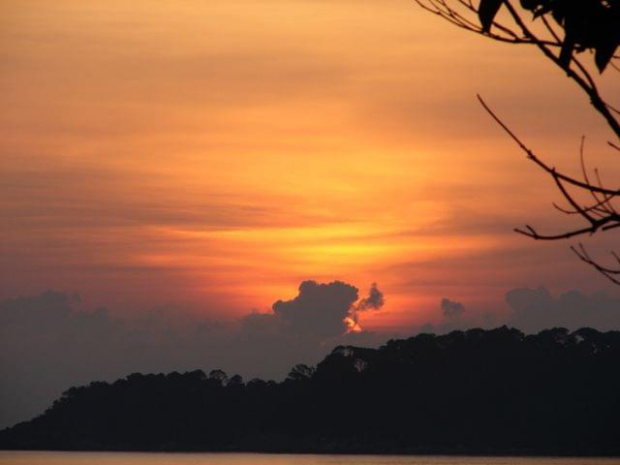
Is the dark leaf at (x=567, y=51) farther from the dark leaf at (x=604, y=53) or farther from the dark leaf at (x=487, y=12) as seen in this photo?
the dark leaf at (x=487, y=12)

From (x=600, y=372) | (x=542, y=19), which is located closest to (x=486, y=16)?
(x=542, y=19)

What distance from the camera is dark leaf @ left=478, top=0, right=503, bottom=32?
4.71 m

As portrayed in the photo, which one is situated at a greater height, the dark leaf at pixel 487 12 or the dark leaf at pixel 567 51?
the dark leaf at pixel 487 12

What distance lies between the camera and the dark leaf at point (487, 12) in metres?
4.71

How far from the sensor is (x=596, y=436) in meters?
188

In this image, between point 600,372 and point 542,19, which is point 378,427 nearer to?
point 600,372

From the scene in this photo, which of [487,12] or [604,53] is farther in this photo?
[487,12]

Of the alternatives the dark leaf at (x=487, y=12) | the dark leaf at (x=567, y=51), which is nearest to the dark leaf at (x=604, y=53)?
Answer: the dark leaf at (x=567, y=51)

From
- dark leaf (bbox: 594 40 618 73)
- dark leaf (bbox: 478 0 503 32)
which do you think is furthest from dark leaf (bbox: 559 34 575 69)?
dark leaf (bbox: 478 0 503 32)

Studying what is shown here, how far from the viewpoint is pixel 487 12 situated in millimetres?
4738

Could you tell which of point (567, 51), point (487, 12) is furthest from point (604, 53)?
point (487, 12)

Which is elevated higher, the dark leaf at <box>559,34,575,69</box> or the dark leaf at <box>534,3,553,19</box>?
the dark leaf at <box>534,3,553,19</box>

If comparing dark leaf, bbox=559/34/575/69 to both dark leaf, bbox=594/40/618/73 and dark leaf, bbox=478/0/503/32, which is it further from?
dark leaf, bbox=478/0/503/32

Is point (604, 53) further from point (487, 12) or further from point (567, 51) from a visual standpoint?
point (487, 12)
